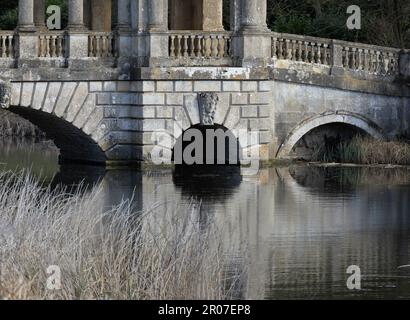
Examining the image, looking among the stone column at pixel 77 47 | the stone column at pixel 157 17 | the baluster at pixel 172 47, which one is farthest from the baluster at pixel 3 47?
the baluster at pixel 172 47

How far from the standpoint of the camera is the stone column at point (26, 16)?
3139 cm

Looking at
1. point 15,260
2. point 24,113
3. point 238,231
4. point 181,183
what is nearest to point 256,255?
point 238,231

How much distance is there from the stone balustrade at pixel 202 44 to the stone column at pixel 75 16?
196 cm

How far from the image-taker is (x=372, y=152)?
3247 cm

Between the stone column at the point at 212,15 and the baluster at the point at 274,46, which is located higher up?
the stone column at the point at 212,15

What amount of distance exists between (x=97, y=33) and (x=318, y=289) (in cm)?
1564

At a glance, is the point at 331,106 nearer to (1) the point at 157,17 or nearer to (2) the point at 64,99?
(1) the point at 157,17

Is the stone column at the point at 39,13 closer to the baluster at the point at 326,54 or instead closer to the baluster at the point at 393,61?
the baluster at the point at 326,54

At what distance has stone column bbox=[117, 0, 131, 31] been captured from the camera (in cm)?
3176

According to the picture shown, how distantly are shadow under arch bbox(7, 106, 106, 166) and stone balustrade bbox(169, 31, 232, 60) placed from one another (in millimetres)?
2647

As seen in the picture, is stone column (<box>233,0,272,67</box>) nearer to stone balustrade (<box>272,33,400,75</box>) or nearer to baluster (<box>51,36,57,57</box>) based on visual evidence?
stone balustrade (<box>272,33,400,75</box>)

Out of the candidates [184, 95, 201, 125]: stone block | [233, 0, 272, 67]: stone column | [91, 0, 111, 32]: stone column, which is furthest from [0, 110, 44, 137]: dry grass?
[233, 0, 272, 67]: stone column

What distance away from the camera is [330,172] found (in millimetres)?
31312

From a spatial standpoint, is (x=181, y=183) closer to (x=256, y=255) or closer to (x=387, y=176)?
(x=387, y=176)
